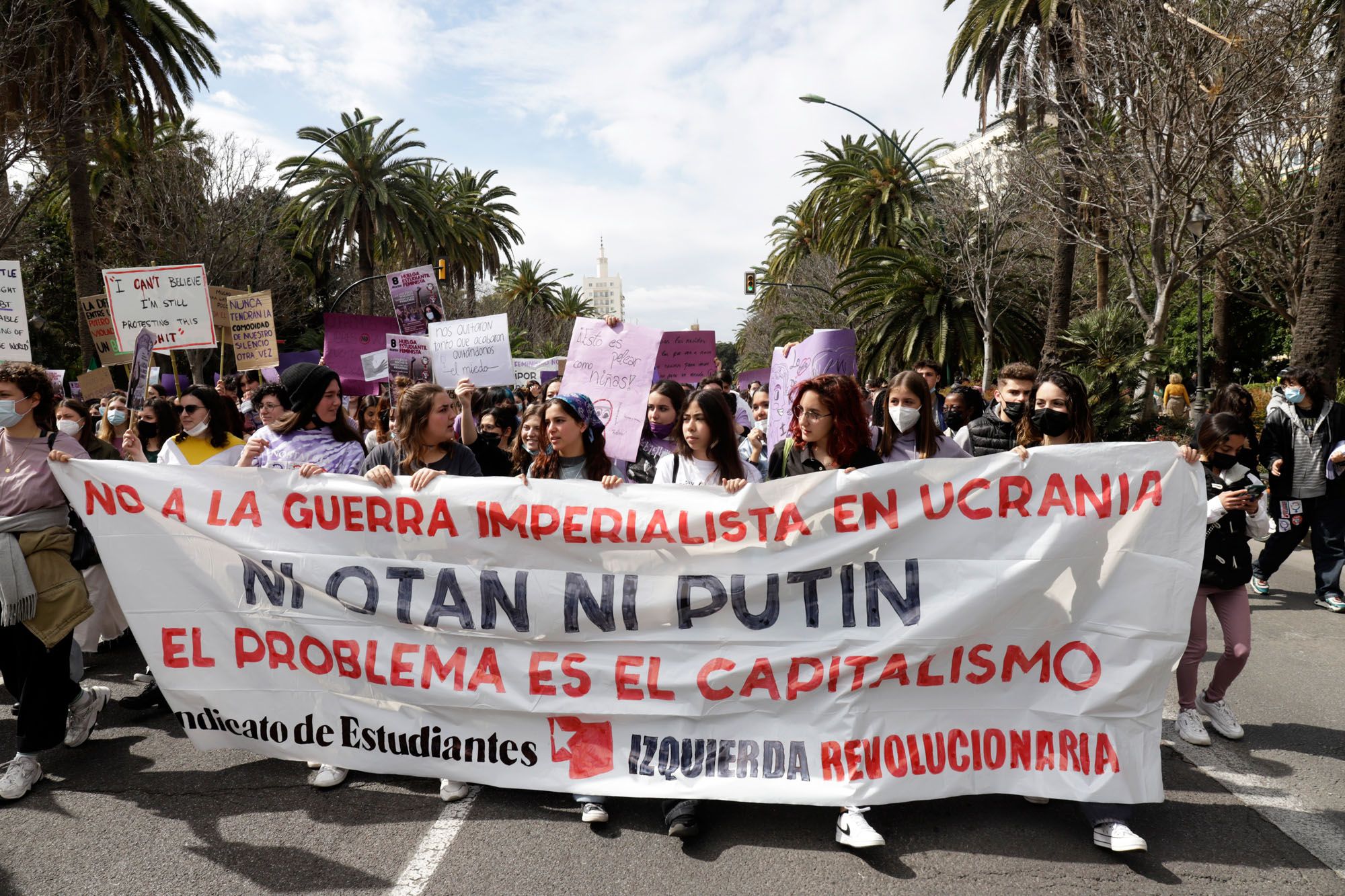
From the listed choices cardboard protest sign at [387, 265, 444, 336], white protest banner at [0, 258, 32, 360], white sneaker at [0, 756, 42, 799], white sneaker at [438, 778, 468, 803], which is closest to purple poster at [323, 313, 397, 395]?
cardboard protest sign at [387, 265, 444, 336]

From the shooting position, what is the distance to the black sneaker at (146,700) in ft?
15.2

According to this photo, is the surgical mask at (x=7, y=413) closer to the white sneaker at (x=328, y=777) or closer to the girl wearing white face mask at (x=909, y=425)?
the white sneaker at (x=328, y=777)

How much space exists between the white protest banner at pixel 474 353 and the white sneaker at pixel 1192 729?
4668 millimetres

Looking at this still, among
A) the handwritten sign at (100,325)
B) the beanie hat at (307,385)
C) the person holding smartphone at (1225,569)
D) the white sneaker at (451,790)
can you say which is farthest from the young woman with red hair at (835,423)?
the handwritten sign at (100,325)

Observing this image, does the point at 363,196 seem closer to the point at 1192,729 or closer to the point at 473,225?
the point at 473,225

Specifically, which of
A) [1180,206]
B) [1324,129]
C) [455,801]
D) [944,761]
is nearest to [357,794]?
[455,801]

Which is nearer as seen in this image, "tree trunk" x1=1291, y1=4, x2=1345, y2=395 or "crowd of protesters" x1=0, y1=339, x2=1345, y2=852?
"crowd of protesters" x1=0, y1=339, x2=1345, y2=852

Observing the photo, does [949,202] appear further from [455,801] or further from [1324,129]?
[455,801]

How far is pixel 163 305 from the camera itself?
726 centimetres

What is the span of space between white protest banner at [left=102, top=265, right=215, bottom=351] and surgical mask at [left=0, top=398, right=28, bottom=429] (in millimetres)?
3446

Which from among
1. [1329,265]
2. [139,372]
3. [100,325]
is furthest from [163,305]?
[1329,265]

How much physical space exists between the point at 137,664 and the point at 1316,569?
26.5 feet

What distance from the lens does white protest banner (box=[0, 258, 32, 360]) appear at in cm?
570

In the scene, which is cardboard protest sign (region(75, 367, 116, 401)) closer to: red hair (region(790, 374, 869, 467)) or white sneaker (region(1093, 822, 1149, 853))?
red hair (region(790, 374, 869, 467))
